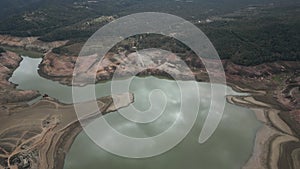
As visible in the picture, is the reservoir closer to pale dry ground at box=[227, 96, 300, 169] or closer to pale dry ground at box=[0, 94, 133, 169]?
pale dry ground at box=[227, 96, 300, 169]

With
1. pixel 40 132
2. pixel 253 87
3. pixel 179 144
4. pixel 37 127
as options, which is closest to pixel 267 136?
pixel 179 144

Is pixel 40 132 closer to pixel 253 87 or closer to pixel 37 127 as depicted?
pixel 37 127

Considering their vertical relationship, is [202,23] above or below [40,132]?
above

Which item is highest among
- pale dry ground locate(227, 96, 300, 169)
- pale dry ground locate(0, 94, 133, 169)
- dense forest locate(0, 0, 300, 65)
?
dense forest locate(0, 0, 300, 65)

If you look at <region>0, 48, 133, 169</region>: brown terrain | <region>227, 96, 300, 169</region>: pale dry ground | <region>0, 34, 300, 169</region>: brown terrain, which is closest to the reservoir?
<region>227, 96, 300, 169</region>: pale dry ground

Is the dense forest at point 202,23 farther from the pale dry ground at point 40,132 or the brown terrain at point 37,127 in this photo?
the pale dry ground at point 40,132

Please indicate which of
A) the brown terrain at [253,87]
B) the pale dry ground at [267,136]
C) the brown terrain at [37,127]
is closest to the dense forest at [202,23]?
the brown terrain at [253,87]
